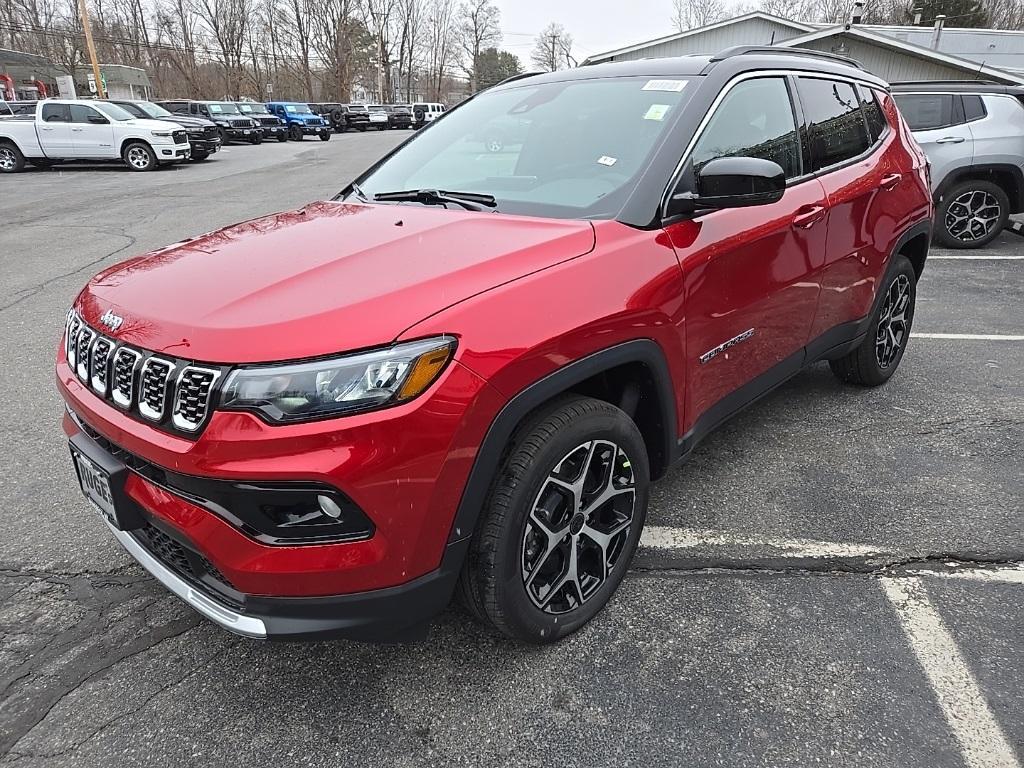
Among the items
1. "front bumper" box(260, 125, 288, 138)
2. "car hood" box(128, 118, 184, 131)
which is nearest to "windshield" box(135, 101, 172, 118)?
"car hood" box(128, 118, 184, 131)

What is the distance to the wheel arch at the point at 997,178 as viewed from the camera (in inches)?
313

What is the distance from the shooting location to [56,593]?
2.47 m

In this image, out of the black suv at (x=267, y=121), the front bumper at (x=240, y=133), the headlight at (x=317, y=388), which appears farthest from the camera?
the black suv at (x=267, y=121)

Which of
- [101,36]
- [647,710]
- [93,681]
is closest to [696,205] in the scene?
[647,710]

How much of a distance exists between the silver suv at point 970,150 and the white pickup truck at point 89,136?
16.5m

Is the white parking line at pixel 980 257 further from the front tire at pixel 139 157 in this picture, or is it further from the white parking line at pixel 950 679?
the front tire at pixel 139 157

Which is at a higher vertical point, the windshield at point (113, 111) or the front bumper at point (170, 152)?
the windshield at point (113, 111)

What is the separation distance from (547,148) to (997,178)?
7881 mm

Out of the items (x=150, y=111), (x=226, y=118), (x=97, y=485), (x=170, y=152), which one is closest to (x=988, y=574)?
(x=97, y=485)

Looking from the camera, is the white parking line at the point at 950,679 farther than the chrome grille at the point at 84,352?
No

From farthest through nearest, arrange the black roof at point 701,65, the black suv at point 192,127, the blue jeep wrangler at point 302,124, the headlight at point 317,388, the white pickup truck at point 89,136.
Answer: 1. the blue jeep wrangler at point 302,124
2. the black suv at point 192,127
3. the white pickup truck at point 89,136
4. the black roof at point 701,65
5. the headlight at point 317,388

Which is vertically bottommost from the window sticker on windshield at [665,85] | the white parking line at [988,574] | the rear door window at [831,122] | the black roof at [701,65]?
the white parking line at [988,574]

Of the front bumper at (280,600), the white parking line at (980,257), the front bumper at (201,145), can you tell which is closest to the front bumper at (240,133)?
the front bumper at (201,145)

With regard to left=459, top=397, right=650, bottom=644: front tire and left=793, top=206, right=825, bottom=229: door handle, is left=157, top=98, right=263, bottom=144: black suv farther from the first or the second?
left=459, top=397, right=650, bottom=644: front tire
